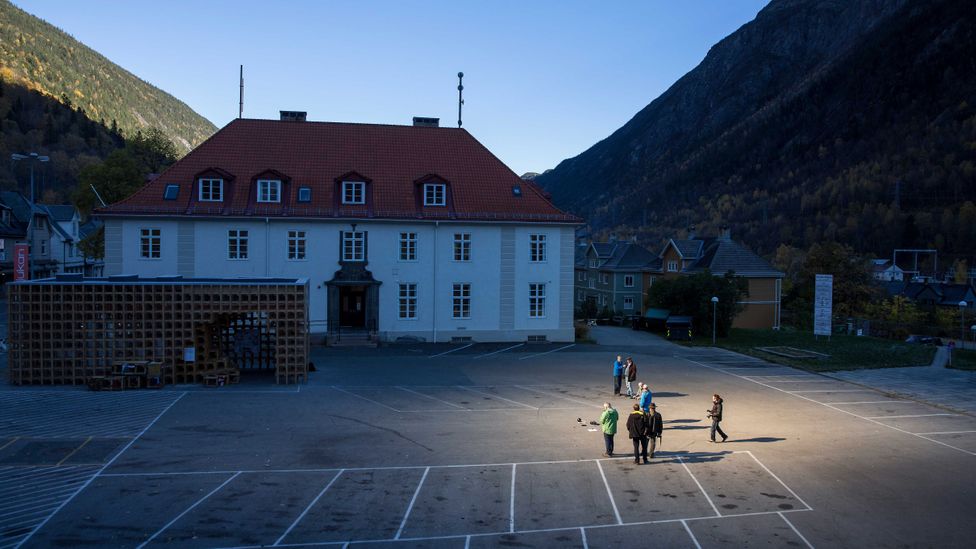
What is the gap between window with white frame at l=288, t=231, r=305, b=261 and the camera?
37.5m

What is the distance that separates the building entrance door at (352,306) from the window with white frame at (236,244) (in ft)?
18.6

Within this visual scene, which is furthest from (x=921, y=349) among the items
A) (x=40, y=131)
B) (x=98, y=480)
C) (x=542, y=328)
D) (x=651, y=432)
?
(x=40, y=131)

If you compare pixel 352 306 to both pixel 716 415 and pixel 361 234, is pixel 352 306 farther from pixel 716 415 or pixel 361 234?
pixel 716 415

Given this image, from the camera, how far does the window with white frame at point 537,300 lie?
131 ft

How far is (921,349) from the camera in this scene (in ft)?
134

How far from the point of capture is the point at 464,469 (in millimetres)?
16000

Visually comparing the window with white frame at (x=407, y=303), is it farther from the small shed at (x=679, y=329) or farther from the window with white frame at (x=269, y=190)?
the small shed at (x=679, y=329)

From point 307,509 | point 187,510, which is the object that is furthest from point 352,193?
point 307,509

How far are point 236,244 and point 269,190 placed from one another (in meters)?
3.47

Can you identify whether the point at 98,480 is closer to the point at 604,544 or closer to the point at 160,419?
the point at 160,419

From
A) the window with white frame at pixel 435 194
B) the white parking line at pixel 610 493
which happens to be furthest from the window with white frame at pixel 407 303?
the white parking line at pixel 610 493

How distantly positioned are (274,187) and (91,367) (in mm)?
15760

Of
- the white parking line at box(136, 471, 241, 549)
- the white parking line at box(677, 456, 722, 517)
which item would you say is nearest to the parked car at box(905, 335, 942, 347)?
the white parking line at box(677, 456, 722, 517)

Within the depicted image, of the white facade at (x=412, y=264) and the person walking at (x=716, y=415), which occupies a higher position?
the white facade at (x=412, y=264)
